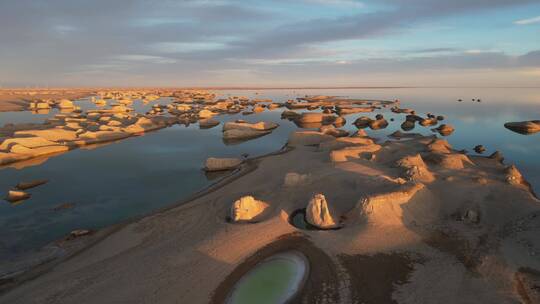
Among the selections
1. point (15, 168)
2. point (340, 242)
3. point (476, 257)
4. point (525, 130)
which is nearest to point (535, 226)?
point (476, 257)

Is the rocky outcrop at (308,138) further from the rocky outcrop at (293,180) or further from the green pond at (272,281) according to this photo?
the green pond at (272,281)

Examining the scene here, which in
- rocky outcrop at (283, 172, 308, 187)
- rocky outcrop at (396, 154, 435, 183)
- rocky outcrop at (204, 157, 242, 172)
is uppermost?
rocky outcrop at (396, 154, 435, 183)

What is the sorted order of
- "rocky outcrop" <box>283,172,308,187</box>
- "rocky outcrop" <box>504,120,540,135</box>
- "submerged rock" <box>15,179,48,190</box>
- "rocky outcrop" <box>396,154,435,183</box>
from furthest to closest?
"rocky outcrop" <box>504,120,540,135</box>, "submerged rock" <box>15,179,48,190</box>, "rocky outcrop" <box>283,172,308,187</box>, "rocky outcrop" <box>396,154,435,183</box>

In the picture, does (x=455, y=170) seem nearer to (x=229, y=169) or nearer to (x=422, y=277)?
(x=422, y=277)

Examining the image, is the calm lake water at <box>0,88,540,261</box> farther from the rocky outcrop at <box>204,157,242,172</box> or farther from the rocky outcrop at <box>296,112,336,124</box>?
the rocky outcrop at <box>296,112,336,124</box>

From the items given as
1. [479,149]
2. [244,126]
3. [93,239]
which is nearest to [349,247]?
[93,239]

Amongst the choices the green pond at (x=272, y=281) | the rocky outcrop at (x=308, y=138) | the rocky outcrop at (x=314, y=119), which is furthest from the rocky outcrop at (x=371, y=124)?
the green pond at (x=272, y=281)

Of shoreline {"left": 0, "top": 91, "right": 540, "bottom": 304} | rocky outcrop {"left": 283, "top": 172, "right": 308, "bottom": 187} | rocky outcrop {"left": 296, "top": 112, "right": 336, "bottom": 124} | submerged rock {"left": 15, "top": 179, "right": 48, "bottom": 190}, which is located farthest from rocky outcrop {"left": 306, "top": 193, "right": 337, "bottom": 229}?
rocky outcrop {"left": 296, "top": 112, "right": 336, "bottom": 124}
